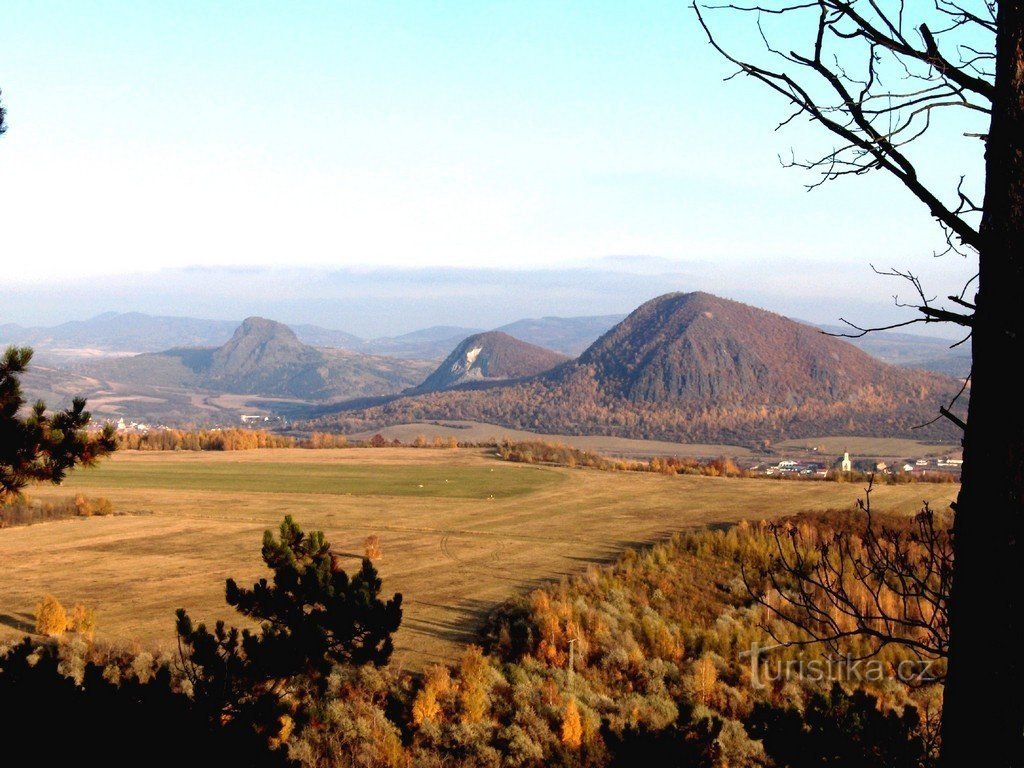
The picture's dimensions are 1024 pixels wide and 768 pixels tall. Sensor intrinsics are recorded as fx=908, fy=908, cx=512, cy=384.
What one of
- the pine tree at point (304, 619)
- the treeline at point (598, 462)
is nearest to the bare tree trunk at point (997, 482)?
the pine tree at point (304, 619)

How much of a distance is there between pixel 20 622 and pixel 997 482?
89.1ft

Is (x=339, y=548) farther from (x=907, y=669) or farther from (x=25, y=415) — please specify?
(x=25, y=415)

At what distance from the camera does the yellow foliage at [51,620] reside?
23.7 m

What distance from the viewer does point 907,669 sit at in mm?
21406

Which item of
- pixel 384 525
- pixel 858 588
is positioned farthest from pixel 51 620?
pixel 858 588

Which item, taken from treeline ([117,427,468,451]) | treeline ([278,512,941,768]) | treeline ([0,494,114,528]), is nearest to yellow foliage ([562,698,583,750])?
treeline ([278,512,941,768])

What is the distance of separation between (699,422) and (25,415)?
130 m

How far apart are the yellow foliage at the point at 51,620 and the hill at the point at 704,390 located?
104 meters

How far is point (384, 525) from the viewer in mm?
42938

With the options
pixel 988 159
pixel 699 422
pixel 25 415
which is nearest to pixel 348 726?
pixel 25 415

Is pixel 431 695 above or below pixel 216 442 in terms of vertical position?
above

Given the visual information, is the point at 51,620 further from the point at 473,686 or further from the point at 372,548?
the point at 372,548

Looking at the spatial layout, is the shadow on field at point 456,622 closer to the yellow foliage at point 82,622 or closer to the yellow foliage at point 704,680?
the yellow foliage at point 704,680

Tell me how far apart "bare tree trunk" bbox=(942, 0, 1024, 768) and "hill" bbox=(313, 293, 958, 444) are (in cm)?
11884
